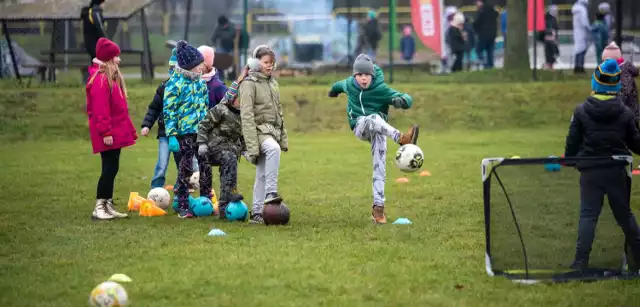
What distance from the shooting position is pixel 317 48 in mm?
29234

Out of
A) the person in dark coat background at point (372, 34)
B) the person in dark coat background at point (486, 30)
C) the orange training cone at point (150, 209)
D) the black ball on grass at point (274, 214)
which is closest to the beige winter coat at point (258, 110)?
the black ball on grass at point (274, 214)

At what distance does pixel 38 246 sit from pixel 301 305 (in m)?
3.39

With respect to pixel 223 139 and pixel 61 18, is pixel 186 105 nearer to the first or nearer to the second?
pixel 223 139

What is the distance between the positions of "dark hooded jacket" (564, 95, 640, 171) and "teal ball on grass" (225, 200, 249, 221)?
3995 mm

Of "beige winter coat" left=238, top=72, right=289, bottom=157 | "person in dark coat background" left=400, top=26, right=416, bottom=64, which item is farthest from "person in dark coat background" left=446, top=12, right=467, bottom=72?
"beige winter coat" left=238, top=72, right=289, bottom=157

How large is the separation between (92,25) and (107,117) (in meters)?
10.1

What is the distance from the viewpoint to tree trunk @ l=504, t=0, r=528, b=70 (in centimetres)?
2483

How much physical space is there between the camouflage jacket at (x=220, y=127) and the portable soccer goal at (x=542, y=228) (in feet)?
12.4

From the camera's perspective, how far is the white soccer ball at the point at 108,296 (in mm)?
6938

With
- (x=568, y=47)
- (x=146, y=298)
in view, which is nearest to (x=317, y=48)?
(x=568, y=47)

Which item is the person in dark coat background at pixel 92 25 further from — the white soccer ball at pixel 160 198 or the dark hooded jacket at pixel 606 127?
the dark hooded jacket at pixel 606 127

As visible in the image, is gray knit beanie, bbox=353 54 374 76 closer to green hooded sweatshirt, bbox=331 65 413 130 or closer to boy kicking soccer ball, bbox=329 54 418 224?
boy kicking soccer ball, bbox=329 54 418 224

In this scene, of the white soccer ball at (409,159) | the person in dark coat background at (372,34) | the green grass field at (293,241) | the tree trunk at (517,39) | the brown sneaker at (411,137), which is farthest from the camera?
the person in dark coat background at (372,34)

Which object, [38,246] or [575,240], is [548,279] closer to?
[575,240]
